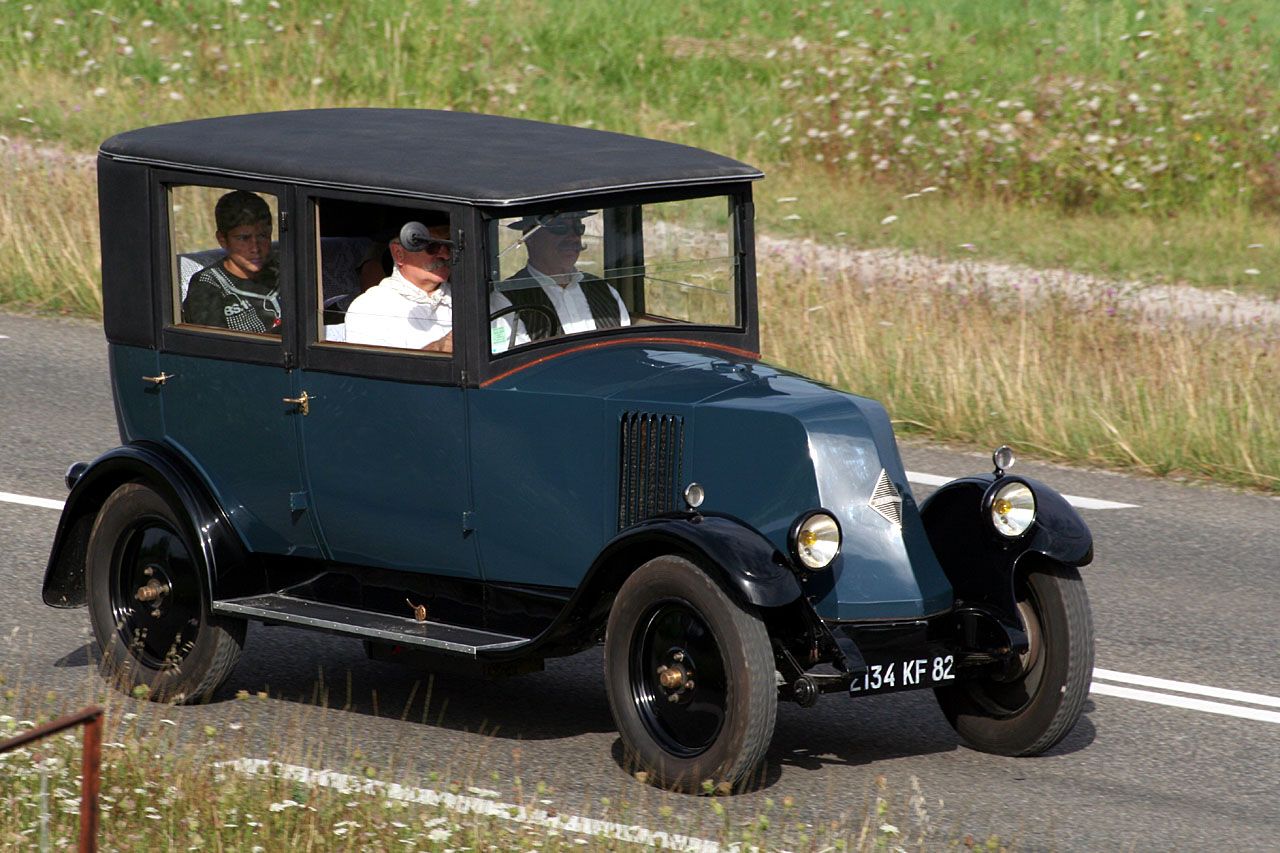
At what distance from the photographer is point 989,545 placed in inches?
240

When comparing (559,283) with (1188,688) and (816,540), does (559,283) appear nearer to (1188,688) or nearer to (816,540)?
(816,540)

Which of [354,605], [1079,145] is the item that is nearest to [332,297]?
[354,605]

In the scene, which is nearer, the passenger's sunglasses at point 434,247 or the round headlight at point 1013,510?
the round headlight at point 1013,510

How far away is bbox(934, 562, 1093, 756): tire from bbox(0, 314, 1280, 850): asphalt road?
100mm

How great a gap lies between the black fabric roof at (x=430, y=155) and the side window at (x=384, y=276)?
5.2 inches

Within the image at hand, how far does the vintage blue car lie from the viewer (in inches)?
225

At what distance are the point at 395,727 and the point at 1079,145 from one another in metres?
10.8

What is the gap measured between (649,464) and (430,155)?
1.29 meters

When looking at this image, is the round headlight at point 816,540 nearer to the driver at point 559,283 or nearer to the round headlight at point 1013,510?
the round headlight at point 1013,510

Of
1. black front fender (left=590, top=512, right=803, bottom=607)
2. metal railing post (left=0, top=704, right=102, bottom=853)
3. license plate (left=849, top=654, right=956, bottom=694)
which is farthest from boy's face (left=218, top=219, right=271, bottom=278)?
metal railing post (left=0, top=704, right=102, bottom=853)

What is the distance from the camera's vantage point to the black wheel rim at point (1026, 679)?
607 centimetres

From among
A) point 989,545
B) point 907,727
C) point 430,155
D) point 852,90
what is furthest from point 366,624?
point 852,90

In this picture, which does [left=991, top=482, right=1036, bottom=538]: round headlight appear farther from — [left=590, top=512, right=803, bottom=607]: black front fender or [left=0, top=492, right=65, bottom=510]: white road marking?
[left=0, top=492, right=65, bottom=510]: white road marking

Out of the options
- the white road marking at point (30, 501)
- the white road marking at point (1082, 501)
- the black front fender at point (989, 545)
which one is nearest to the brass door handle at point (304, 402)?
the black front fender at point (989, 545)
